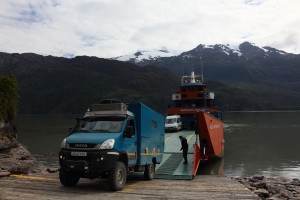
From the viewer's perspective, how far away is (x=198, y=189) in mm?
Answer: 14438

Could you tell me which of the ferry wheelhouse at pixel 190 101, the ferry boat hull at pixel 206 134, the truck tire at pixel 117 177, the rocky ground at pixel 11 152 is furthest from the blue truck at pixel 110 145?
the ferry wheelhouse at pixel 190 101

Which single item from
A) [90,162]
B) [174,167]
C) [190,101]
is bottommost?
[174,167]

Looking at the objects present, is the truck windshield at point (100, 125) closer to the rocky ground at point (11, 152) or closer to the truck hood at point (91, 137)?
the truck hood at point (91, 137)

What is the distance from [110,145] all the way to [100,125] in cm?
153

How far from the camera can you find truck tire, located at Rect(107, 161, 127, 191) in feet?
42.6

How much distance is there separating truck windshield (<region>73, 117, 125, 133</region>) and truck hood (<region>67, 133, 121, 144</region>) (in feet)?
1.13

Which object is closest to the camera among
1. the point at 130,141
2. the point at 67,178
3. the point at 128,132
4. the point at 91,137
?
the point at 91,137

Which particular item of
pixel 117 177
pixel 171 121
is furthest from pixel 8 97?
pixel 117 177

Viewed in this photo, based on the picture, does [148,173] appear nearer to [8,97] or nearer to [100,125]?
[100,125]

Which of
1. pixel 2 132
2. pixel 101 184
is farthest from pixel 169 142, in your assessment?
pixel 2 132

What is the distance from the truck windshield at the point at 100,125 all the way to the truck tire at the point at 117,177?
1379 mm

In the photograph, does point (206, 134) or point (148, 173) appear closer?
point (148, 173)

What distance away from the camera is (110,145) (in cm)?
1291

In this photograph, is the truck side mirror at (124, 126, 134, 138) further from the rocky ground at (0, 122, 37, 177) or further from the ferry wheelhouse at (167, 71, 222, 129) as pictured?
the ferry wheelhouse at (167, 71, 222, 129)
